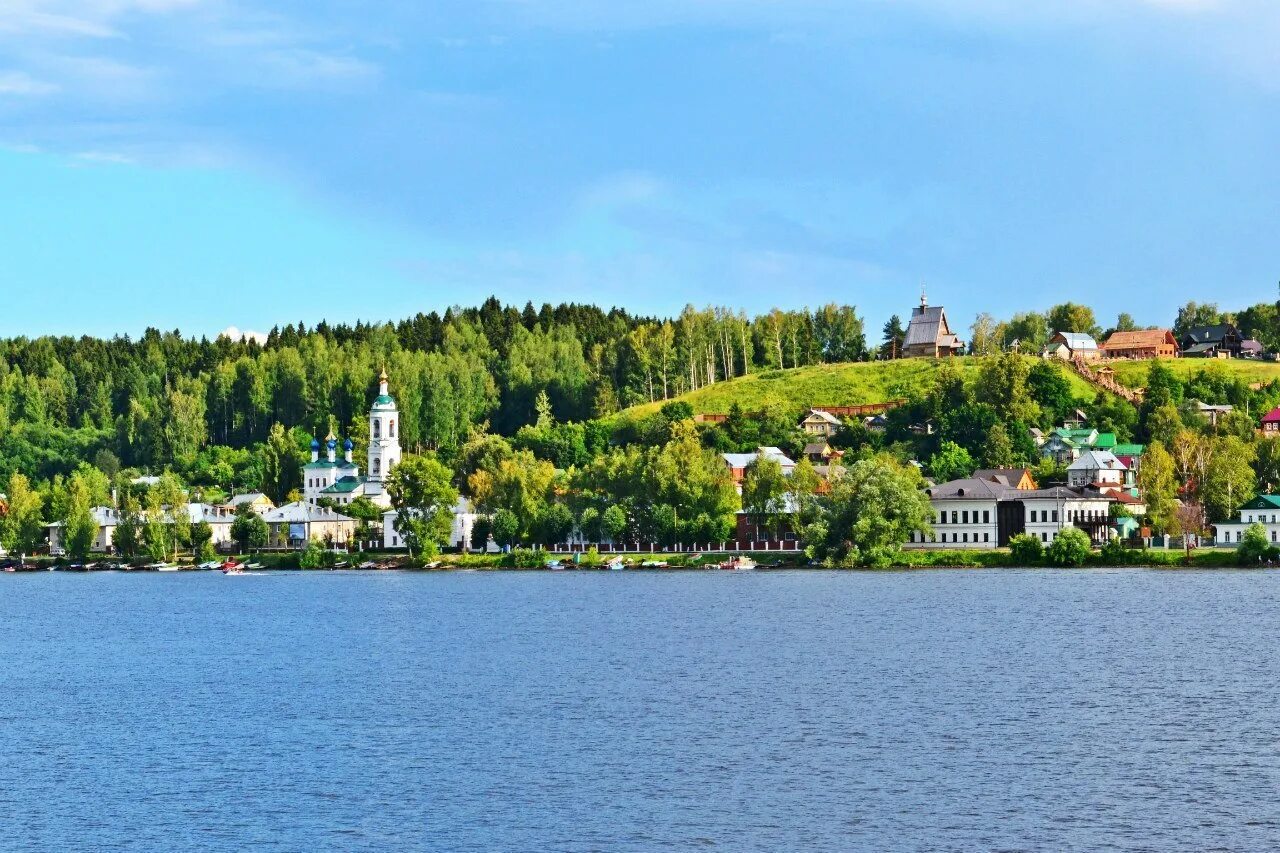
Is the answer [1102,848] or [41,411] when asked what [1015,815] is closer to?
[1102,848]

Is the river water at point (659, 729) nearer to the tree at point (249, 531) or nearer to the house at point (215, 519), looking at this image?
the tree at point (249, 531)

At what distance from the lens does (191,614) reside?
87938 millimetres

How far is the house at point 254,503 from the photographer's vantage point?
155 metres

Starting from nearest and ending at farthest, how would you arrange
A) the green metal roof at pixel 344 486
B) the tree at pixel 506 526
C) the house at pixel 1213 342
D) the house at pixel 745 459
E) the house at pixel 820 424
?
the tree at pixel 506 526 → the house at pixel 745 459 → the green metal roof at pixel 344 486 → the house at pixel 820 424 → the house at pixel 1213 342

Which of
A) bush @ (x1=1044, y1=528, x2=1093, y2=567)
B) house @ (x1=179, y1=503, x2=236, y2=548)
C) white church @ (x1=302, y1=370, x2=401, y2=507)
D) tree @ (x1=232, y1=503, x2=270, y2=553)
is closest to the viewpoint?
bush @ (x1=1044, y1=528, x2=1093, y2=567)

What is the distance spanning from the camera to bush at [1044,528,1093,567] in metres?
110

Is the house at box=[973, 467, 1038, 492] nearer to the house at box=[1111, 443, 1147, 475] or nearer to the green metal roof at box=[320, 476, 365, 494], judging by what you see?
the house at box=[1111, 443, 1147, 475]

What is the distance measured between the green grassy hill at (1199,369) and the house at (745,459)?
40.4 metres

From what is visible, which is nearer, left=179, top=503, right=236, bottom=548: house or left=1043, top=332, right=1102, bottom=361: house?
left=179, top=503, right=236, bottom=548: house

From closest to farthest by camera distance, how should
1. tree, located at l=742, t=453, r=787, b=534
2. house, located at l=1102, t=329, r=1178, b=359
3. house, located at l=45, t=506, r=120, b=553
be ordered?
1. tree, located at l=742, t=453, r=787, b=534
2. house, located at l=45, t=506, r=120, b=553
3. house, located at l=1102, t=329, r=1178, b=359

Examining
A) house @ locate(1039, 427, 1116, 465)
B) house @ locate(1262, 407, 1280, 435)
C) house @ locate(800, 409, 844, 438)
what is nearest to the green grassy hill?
house @ locate(1262, 407, 1280, 435)

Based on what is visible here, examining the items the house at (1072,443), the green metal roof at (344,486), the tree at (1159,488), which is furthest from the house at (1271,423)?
the green metal roof at (344,486)

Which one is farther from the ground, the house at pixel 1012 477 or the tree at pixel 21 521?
the house at pixel 1012 477

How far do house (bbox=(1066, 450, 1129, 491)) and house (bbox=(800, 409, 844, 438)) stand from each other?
3008cm
